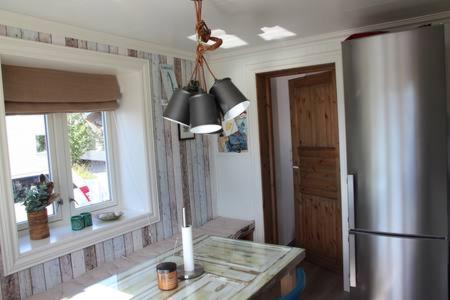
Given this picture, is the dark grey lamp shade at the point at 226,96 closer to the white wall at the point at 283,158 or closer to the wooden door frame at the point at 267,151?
the wooden door frame at the point at 267,151

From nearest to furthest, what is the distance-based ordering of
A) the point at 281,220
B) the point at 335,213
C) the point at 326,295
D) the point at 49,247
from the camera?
1. the point at 49,247
2. the point at 326,295
3. the point at 335,213
4. the point at 281,220

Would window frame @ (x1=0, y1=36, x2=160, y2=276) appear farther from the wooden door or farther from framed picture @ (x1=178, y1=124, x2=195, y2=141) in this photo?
the wooden door

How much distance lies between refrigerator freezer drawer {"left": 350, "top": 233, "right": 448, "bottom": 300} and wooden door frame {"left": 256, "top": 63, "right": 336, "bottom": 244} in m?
1.26

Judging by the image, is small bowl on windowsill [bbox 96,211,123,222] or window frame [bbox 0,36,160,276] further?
small bowl on windowsill [bbox 96,211,123,222]

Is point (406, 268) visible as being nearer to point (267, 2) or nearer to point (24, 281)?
point (267, 2)

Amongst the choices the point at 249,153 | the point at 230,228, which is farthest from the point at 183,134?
the point at 230,228

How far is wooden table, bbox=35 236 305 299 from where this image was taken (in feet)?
5.03

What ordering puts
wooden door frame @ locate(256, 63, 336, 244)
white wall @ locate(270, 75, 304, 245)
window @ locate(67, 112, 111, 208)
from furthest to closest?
white wall @ locate(270, 75, 304, 245) → wooden door frame @ locate(256, 63, 336, 244) → window @ locate(67, 112, 111, 208)

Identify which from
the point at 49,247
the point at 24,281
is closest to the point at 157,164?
the point at 49,247

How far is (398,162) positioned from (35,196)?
2351 mm

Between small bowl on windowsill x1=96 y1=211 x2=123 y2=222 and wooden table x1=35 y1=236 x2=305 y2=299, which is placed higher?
small bowl on windowsill x1=96 y1=211 x2=123 y2=222

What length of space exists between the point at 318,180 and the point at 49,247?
243 cm

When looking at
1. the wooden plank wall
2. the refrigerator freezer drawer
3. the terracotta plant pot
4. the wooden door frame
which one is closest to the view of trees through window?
the terracotta plant pot

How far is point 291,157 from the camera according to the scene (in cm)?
409
